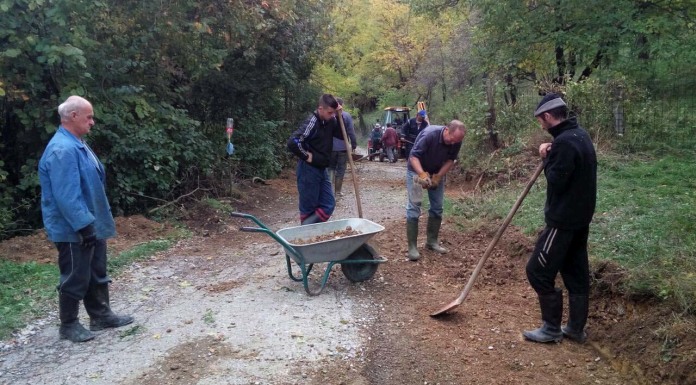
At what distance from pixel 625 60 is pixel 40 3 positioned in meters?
9.54

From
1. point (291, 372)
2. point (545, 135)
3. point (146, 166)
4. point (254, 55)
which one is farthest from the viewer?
point (254, 55)

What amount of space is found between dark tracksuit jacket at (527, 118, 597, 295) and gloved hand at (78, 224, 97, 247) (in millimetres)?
3329

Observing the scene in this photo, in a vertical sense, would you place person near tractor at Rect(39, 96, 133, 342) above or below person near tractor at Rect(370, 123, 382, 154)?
above

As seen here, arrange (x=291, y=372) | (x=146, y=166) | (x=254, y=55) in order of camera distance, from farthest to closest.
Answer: (x=254, y=55) → (x=146, y=166) → (x=291, y=372)

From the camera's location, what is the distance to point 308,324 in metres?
4.88

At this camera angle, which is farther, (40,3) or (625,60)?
(625,60)

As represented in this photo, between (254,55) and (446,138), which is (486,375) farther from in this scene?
(254,55)

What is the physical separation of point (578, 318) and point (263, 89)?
1119cm

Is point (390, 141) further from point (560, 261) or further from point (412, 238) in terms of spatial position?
point (560, 261)

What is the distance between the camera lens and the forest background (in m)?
7.36

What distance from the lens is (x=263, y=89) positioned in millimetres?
14406

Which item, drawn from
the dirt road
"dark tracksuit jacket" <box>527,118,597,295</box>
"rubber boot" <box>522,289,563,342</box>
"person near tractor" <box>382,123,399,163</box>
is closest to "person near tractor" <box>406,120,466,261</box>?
the dirt road

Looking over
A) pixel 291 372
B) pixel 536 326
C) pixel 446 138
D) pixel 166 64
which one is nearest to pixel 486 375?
pixel 536 326

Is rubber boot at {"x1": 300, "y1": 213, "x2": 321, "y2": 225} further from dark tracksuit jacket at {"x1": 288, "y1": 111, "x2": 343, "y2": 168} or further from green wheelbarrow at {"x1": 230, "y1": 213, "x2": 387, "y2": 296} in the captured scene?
dark tracksuit jacket at {"x1": 288, "y1": 111, "x2": 343, "y2": 168}
